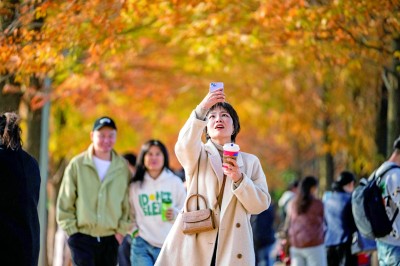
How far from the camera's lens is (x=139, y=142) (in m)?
28.3

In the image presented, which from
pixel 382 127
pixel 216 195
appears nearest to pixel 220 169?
pixel 216 195

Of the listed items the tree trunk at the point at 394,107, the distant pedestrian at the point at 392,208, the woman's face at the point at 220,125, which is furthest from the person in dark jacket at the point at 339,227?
the woman's face at the point at 220,125

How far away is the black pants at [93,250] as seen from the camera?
10.5 meters

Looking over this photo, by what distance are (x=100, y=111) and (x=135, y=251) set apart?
42.8 feet

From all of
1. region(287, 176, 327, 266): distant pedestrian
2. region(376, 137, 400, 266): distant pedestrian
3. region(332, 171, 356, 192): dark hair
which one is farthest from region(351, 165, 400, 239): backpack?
region(287, 176, 327, 266): distant pedestrian

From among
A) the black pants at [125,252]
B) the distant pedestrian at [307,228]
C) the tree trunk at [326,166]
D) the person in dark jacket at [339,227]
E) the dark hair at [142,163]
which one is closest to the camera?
the dark hair at [142,163]

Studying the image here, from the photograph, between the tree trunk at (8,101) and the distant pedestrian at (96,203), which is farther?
the tree trunk at (8,101)

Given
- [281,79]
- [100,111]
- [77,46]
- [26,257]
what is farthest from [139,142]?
[26,257]

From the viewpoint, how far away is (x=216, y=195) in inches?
301

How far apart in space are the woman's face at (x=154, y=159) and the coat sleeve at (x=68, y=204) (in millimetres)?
1019

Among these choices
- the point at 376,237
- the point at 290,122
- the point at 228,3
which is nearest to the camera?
the point at 376,237

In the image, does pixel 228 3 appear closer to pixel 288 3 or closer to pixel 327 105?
pixel 288 3

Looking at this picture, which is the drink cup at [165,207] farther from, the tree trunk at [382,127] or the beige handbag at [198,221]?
the tree trunk at [382,127]

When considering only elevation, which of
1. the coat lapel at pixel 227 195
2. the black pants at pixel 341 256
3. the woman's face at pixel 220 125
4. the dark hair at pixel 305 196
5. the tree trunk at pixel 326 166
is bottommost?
the black pants at pixel 341 256
